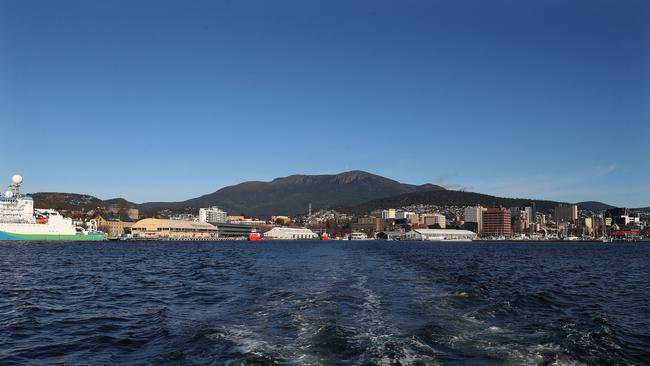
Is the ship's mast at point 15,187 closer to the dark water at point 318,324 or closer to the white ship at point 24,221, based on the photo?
the white ship at point 24,221

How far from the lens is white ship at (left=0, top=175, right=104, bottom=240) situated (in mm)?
110938

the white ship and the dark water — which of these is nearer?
the dark water

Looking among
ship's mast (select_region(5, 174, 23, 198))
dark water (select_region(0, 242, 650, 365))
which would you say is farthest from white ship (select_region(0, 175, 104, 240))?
dark water (select_region(0, 242, 650, 365))

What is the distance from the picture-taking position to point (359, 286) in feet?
92.6

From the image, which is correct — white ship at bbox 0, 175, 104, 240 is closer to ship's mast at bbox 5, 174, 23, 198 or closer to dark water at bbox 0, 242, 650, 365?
ship's mast at bbox 5, 174, 23, 198

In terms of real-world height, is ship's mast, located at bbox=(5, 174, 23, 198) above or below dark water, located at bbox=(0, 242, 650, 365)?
above

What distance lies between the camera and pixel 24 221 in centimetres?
11500

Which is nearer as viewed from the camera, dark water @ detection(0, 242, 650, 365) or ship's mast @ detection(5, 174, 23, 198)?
dark water @ detection(0, 242, 650, 365)

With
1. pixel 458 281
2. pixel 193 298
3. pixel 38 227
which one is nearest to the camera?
pixel 193 298

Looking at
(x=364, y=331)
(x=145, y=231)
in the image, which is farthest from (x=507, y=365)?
(x=145, y=231)

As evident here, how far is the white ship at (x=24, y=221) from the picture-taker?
4368 inches

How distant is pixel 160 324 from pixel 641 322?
57.4 ft

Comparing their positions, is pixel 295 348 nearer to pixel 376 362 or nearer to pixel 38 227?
pixel 376 362

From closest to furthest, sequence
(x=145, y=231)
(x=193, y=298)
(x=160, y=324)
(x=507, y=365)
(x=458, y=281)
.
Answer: (x=507, y=365) → (x=160, y=324) → (x=193, y=298) → (x=458, y=281) → (x=145, y=231)
